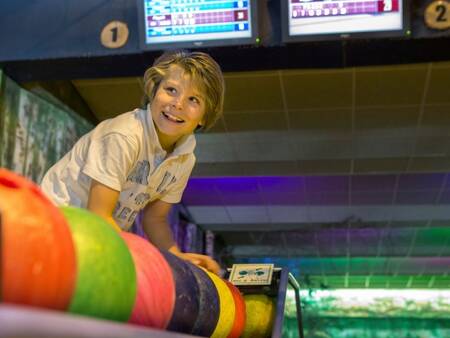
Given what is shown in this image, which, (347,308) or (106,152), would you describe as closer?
(106,152)

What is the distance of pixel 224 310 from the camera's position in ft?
4.65

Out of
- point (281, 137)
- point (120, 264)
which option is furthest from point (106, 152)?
point (281, 137)

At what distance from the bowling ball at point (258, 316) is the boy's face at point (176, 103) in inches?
24.2

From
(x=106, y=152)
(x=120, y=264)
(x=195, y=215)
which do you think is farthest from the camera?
(x=195, y=215)

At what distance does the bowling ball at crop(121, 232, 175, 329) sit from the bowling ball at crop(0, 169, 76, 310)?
20 cm

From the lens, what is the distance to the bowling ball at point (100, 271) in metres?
0.76

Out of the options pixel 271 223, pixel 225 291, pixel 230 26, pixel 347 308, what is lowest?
pixel 347 308

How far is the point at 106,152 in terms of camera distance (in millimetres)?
1446

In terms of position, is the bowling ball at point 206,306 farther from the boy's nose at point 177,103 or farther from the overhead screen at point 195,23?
the overhead screen at point 195,23

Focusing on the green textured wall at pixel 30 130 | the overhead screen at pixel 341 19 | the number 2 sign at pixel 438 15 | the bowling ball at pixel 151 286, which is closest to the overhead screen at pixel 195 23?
the overhead screen at pixel 341 19

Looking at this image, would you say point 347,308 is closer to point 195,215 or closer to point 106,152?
point 195,215

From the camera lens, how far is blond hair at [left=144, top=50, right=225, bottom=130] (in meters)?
1.57

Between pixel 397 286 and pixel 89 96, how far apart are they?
9861 millimetres

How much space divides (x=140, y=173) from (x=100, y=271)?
33.0 inches
